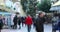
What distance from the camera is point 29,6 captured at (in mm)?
7957

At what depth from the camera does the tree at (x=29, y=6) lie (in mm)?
7899

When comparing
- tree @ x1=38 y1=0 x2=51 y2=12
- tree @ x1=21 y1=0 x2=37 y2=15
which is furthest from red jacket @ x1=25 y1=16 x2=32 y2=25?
tree @ x1=38 y1=0 x2=51 y2=12

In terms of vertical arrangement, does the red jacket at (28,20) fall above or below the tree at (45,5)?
below

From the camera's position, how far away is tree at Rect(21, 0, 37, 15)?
7.90 metres

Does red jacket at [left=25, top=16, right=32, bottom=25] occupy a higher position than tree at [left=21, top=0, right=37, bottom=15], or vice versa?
tree at [left=21, top=0, right=37, bottom=15]

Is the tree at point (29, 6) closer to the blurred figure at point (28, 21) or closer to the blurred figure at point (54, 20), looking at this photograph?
the blurred figure at point (28, 21)

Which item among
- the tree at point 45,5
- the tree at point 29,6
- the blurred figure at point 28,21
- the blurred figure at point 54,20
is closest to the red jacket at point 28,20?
the blurred figure at point 28,21

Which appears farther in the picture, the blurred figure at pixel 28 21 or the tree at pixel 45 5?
the blurred figure at pixel 28 21

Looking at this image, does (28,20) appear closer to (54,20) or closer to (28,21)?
(28,21)

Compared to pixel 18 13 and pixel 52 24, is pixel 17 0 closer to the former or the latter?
pixel 18 13

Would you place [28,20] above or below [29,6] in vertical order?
below

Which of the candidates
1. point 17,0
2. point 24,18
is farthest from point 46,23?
point 17,0

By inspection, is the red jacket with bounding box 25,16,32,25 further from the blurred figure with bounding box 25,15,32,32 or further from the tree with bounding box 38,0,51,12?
the tree with bounding box 38,0,51,12

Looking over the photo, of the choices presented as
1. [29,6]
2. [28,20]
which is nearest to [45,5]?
[29,6]
